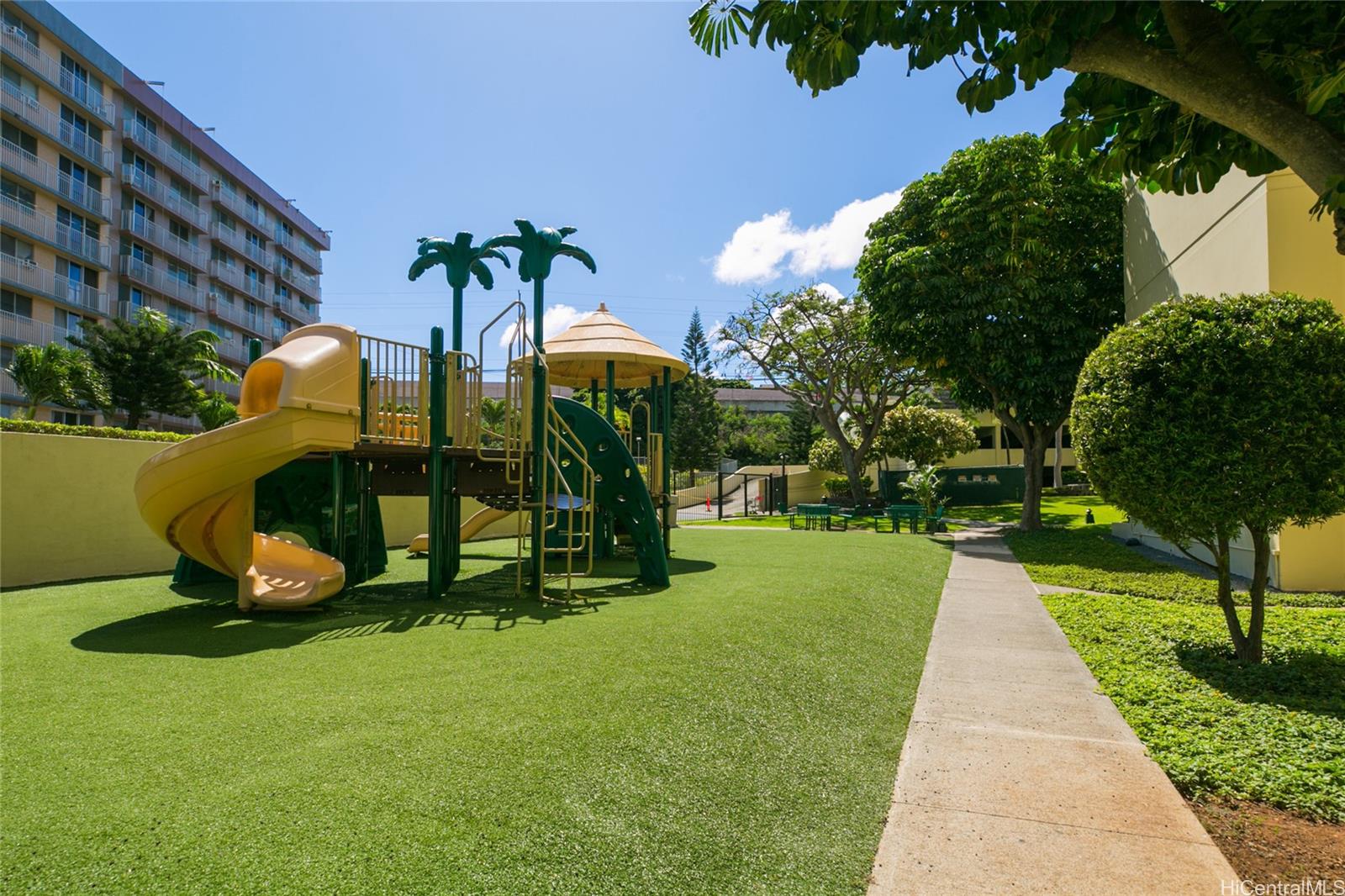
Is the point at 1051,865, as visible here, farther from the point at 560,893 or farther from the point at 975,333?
the point at 975,333

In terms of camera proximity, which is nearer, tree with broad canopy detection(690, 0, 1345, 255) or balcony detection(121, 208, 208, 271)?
tree with broad canopy detection(690, 0, 1345, 255)

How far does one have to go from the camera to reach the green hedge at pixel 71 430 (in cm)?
981

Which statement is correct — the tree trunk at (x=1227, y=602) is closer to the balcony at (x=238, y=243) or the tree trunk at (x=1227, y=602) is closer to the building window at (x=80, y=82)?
the building window at (x=80, y=82)

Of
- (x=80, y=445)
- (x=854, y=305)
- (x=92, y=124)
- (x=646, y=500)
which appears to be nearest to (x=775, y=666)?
(x=646, y=500)

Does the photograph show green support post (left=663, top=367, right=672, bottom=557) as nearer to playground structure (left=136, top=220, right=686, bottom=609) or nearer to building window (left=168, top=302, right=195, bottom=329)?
playground structure (left=136, top=220, right=686, bottom=609)

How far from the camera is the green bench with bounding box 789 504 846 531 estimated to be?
65.9 feet

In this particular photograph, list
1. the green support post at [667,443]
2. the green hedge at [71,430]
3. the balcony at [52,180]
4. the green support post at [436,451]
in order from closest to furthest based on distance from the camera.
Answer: the green support post at [436,451] → the green hedge at [71,430] → the green support post at [667,443] → the balcony at [52,180]

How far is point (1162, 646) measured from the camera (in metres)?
6.39

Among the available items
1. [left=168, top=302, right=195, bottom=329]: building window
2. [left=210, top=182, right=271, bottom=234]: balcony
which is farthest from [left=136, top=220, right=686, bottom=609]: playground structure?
[left=210, top=182, right=271, bottom=234]: balcony

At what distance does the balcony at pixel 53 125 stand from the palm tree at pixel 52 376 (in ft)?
39.0

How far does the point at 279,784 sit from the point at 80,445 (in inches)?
376

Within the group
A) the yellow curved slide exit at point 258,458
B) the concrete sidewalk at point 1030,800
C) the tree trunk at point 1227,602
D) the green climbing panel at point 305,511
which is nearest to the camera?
the concrete sidewalk at point 1030,800

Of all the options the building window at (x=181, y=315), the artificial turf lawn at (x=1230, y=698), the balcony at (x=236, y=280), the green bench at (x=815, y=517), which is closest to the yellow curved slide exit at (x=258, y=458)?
the artificial turf lawn at (x=1230, y=698)

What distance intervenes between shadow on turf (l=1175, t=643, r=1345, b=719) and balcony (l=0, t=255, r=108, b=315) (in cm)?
3841
